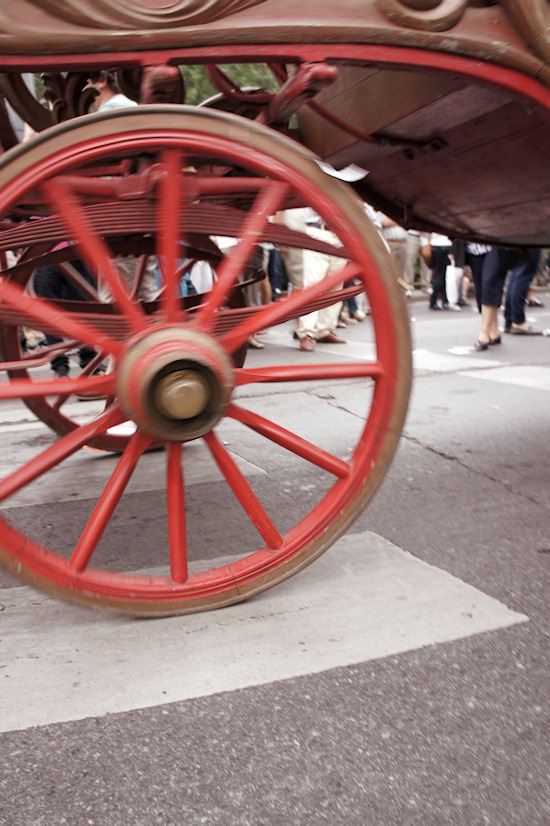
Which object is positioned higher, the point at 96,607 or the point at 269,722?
the point at 96,607

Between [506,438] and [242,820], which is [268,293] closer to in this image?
[506,438]

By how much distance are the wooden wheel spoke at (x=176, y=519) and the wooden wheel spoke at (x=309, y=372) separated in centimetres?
22

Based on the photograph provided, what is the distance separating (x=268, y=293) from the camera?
27.5 feet

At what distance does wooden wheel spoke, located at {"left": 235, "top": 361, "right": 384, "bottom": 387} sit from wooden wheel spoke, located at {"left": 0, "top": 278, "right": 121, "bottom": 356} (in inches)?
11.6

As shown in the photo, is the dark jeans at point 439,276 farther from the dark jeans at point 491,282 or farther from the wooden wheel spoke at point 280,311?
the wooden wheel spoke at point 280,311

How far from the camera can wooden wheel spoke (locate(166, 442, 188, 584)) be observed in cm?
159

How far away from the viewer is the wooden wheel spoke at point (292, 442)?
164 centimetres

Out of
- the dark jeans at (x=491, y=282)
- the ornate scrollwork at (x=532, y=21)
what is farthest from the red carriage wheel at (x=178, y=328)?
the dark jeans at (x=491, y=282)

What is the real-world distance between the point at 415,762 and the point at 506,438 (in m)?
2.32

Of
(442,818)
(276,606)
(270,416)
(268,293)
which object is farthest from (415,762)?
(268,293)

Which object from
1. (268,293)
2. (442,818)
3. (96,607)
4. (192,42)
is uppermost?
(192,42)

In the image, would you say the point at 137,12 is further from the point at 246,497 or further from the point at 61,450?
the point at 246,497

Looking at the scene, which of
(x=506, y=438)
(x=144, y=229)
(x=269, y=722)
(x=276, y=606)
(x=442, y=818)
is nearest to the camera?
(x=442, y=818)

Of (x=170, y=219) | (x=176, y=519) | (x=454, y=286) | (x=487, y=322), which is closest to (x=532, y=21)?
(x=170, y=219)
